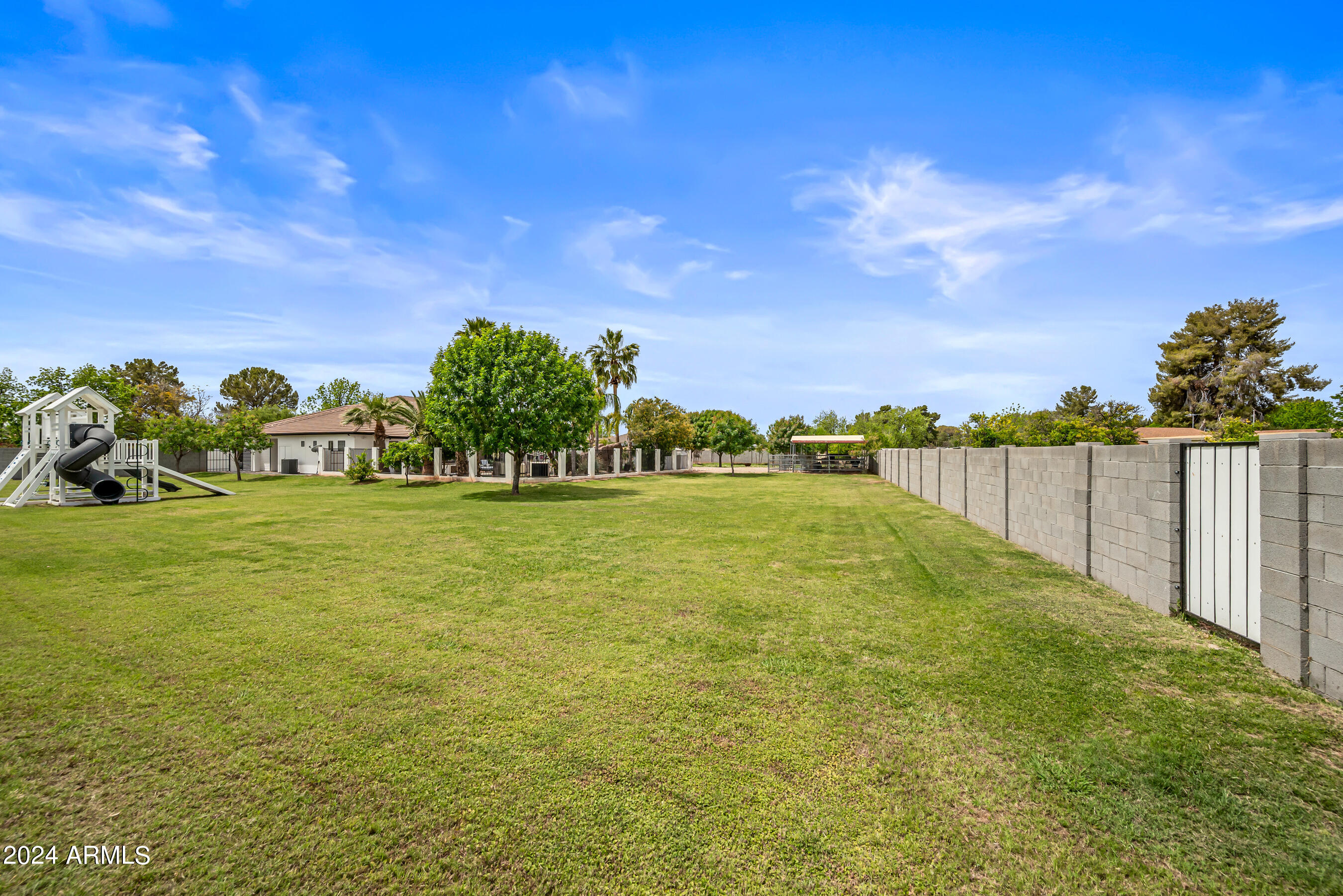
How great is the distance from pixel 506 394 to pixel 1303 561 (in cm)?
2080

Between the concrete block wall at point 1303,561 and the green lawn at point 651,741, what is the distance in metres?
0.25

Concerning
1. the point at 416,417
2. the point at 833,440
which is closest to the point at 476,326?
the point at 416,417

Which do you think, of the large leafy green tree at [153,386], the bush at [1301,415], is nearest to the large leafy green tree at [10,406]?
the large leafy green tree at [153,386]

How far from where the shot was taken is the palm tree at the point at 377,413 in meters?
32.3

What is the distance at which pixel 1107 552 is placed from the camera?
289 inches

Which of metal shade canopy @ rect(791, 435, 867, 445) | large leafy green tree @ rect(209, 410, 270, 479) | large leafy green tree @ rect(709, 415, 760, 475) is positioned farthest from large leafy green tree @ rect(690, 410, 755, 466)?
large leafy green tree @ rect(209, 410, 270, 479)

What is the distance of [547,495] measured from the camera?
23.2m

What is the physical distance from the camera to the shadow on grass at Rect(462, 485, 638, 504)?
20578 mm

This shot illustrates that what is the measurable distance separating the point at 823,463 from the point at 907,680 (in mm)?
41110

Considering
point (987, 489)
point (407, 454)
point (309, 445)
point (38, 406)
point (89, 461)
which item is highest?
point (38, 406)

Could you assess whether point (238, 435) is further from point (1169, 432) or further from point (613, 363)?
point (1169, 432)

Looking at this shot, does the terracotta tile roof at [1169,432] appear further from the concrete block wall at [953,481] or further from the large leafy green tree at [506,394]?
the large leafy green tree at [506,394]

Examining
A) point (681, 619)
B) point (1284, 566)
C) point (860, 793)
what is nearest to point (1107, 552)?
point (1284, 566)

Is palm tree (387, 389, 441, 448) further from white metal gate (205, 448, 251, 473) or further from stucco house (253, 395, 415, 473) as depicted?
white metal gate (205, 448, 251, 473)
